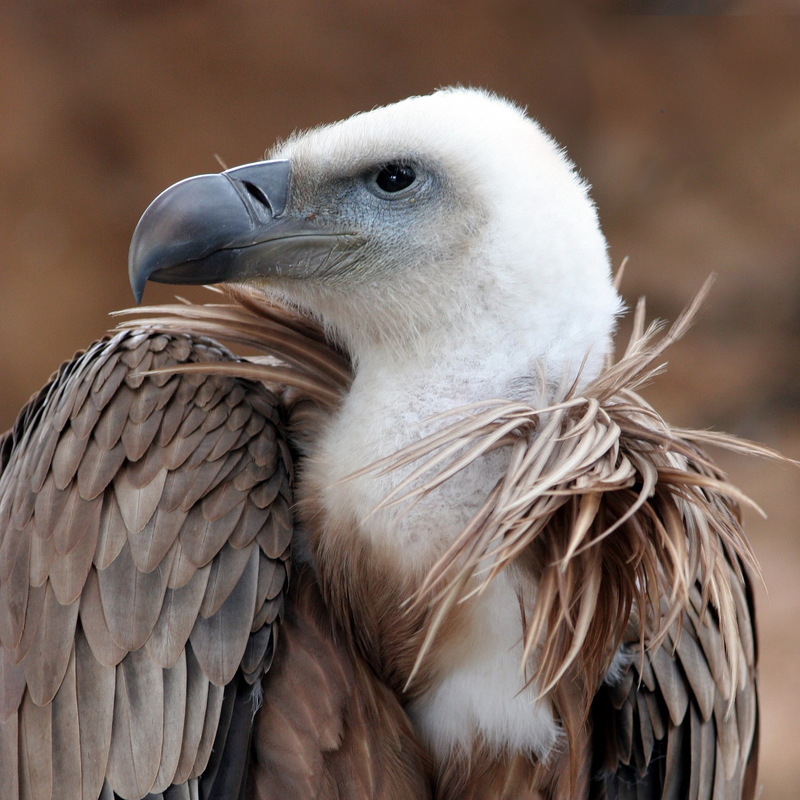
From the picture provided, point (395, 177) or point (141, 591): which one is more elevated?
point (395, 177)

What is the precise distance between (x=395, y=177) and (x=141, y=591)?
0.76 meters

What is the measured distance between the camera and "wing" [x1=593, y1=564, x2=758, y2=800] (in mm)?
1812

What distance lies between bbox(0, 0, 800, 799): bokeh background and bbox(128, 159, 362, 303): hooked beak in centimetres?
264

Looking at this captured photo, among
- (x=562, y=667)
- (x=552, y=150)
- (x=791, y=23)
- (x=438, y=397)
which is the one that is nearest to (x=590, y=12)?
(x=791, y=23)

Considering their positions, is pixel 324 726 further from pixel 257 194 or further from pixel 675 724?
pixel 257 194

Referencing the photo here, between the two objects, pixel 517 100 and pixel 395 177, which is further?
pixel 517 100

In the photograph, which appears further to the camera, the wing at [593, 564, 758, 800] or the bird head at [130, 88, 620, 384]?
the wing at [593, 564, 758, 800]

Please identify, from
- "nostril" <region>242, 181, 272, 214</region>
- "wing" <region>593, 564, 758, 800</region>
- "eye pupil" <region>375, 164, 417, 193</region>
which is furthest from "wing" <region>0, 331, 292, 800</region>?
"wing" <region>593, 564, 758, 800</region>

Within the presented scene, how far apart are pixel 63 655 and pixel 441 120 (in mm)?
1002

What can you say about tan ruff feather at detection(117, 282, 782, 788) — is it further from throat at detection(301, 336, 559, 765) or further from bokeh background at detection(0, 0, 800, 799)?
bokeh background at detection(0, 0, 800, 799)

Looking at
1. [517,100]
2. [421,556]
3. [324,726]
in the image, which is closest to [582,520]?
[421,556]

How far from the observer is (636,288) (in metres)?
4.51

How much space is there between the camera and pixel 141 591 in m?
1.56

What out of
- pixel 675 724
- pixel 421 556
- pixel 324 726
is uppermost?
pixel 421 556
